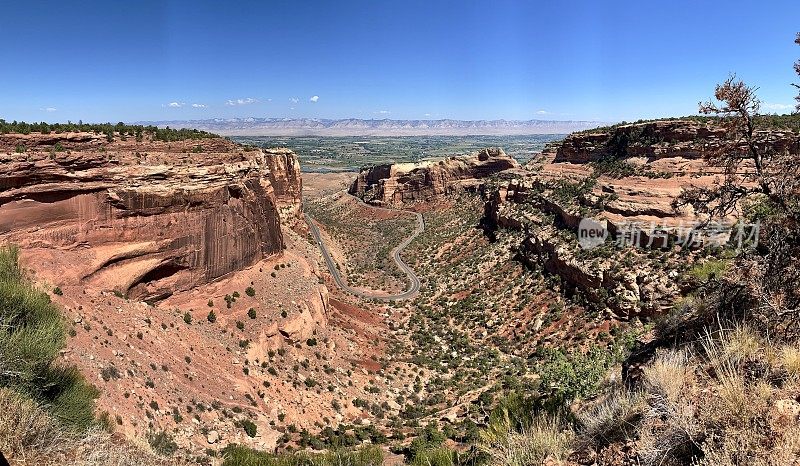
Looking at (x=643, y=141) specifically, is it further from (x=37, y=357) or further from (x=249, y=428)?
(x=37, y=357)

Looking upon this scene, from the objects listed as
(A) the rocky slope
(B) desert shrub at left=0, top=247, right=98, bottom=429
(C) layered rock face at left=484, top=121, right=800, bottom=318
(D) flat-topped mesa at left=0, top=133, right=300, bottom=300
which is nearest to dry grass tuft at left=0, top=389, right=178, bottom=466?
(B) desert shrub at left=0, top=247, right=98, bottom=429

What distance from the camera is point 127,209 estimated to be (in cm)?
2438

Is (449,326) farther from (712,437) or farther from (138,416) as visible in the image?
(712,437)

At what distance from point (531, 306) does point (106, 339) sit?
1348 inches

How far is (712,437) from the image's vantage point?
5.98 metres

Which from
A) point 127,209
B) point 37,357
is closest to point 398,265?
point 127,209

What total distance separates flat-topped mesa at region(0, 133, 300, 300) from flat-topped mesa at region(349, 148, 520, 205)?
77.5 metres

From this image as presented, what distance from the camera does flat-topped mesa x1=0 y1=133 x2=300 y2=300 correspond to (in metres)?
21.7

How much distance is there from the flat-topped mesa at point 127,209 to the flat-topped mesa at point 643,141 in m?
45.7

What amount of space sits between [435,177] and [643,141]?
5505 centimetres

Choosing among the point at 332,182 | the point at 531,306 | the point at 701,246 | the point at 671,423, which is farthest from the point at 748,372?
the point at 332,182

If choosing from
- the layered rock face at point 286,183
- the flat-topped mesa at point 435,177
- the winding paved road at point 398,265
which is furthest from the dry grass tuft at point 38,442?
the flat-topped mesa at point 435,177

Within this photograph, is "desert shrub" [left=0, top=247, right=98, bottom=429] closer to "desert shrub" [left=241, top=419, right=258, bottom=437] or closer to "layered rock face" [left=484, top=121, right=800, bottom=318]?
"desert shrub" [left=241, top=419, right=258, bottom=437]

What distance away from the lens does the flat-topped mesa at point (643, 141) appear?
50.6m
